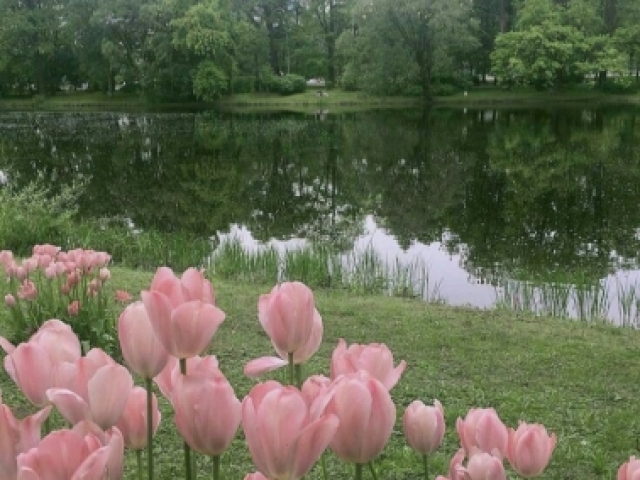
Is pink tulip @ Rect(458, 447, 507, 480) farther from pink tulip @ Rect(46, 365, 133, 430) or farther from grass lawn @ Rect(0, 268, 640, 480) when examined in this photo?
grass lawn @ Rect(0, 268, 640, 480)

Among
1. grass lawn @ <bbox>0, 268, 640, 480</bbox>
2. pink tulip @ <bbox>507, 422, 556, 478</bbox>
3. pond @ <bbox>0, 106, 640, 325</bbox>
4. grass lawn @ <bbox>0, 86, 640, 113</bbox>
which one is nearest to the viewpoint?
pink tulip @ <bbox>507, 422, 556, 478</bbox>

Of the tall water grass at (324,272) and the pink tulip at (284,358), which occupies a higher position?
the pink tulip at (284,358)

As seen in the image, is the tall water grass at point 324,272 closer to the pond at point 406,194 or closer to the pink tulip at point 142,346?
the pond at point 406,194

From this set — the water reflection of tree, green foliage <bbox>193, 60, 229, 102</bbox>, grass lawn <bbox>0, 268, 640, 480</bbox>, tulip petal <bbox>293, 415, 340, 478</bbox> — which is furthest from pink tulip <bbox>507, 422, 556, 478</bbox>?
green foliage <bbox>193, 60, 229, 102</bbox>

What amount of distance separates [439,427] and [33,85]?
2357 inches

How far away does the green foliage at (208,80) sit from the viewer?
152 ft

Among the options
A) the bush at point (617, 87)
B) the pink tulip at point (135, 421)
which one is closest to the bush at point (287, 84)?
the bush at point (617, 87)

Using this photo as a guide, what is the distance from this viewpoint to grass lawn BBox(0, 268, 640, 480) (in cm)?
425

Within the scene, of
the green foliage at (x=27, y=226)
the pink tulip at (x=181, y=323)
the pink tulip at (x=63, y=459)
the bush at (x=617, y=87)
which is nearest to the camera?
the pink tulip at (x=63, y=459)

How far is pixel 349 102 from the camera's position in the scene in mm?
47062

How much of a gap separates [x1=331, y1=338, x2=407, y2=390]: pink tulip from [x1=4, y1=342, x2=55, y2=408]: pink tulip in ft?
1.30

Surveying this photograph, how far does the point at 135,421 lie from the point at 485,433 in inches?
19.7

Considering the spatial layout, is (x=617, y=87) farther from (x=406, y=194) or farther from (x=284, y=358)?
(x=284, y=358)

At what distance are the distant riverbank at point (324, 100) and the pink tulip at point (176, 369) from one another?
43.9 m
